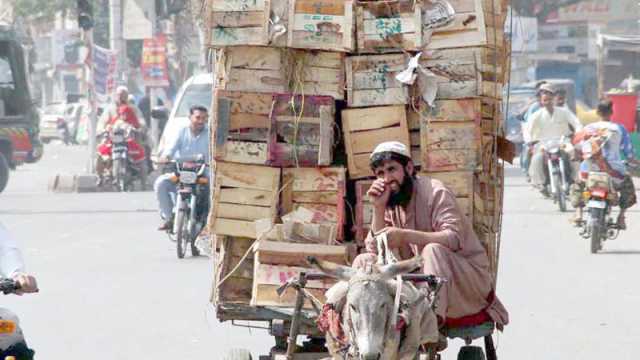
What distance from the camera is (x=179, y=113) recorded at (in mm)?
24672

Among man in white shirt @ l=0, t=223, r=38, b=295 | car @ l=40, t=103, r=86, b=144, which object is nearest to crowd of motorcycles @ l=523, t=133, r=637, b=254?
man in white shirt @ l=0, t=223, r=38, b=295

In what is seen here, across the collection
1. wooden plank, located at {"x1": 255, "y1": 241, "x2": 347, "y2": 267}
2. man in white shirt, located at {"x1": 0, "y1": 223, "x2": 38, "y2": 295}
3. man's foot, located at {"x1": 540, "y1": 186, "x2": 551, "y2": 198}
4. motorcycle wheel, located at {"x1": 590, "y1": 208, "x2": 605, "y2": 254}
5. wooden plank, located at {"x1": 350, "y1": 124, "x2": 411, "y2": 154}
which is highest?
wooden plank, located at {"x1": 350, "y1": 124, "x2": 411, "y2": 154}

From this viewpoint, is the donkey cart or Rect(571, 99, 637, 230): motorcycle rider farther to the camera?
Rect(571, 99, 637, 230): motorcycle rider

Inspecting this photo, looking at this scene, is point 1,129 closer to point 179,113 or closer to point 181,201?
point 179,113

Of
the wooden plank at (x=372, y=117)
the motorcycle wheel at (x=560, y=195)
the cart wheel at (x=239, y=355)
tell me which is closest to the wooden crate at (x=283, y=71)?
the wooden plank at (x=372, y=117)

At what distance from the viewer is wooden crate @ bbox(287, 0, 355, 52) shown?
8.98 m

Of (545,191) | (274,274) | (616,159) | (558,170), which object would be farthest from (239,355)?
(545,191)

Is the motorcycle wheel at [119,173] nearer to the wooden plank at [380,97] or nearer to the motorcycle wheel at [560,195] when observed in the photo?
the motorcycle wheel at [560,195]

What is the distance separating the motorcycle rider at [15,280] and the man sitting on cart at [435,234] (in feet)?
6.68

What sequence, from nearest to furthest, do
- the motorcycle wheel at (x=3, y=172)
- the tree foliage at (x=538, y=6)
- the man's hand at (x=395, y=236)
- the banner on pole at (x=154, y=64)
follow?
the man's hand at (x=395, y=236) → the motorcycle wheel at (x=3, y=172) → the banner on pole at (x=154, y=64) → the tree foliage at (x=538, y=6)

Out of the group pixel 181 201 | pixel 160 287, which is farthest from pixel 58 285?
pixel 181 201

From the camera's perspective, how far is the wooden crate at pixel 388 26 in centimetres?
898

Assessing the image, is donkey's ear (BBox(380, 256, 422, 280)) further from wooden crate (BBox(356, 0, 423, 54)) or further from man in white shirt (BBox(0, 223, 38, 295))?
wooden crate (BBox(356, 0, 423, 54))

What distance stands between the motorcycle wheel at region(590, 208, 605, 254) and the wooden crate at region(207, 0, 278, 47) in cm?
889
